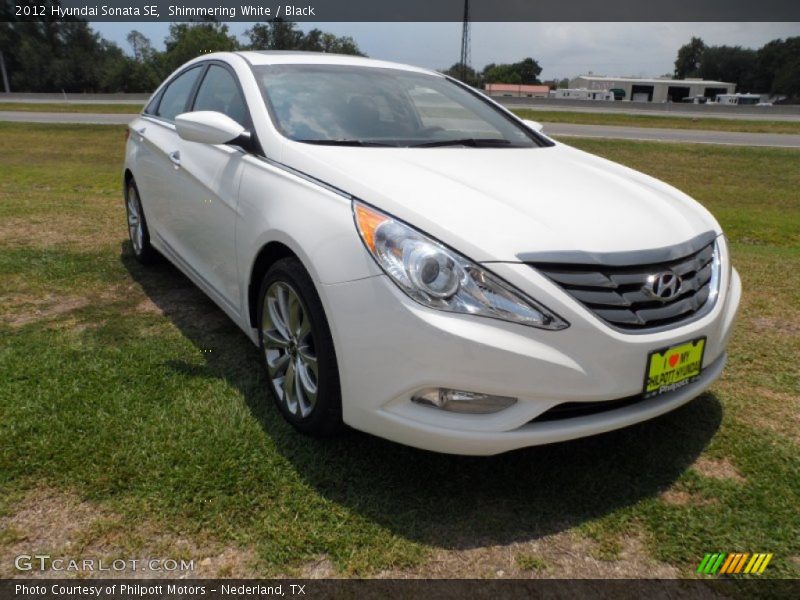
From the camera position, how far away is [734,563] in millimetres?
2133

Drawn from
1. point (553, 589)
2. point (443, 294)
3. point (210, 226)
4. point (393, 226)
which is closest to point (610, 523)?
point (553, 589)

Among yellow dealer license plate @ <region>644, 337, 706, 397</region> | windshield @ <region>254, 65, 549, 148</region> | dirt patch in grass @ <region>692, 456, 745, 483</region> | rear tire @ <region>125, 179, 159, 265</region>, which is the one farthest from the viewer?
rear tire @ <region>125, 179, 159, 265</region>

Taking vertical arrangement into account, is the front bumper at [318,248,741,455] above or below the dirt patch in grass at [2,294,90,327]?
above

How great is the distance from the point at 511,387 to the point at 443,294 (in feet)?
1.22

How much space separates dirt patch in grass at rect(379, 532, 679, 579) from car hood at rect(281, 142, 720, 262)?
964 mm

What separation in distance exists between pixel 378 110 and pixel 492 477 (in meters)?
1.90

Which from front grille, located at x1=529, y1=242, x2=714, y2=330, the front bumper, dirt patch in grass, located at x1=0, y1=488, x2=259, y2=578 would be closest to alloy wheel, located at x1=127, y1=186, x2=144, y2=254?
dirt patch in grass, located at x1=0, y1=488, x2=259, y2=578

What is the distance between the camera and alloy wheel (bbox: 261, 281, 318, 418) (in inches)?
102

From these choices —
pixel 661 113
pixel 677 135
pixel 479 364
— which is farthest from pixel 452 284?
pixel 661 113

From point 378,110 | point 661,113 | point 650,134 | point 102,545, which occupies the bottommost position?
point 102,545

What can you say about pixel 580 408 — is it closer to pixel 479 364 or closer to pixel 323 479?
pixel 479 364

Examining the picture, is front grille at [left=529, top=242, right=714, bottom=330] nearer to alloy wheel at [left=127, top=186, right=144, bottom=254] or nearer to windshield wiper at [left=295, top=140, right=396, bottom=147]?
windshield wiper at [left=295, top=140, right=396, bottom=147]

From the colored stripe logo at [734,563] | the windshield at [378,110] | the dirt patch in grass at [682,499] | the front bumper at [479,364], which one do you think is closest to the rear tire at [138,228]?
the windshield at [378,110]

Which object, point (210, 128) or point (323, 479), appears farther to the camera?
point (210, 128)
